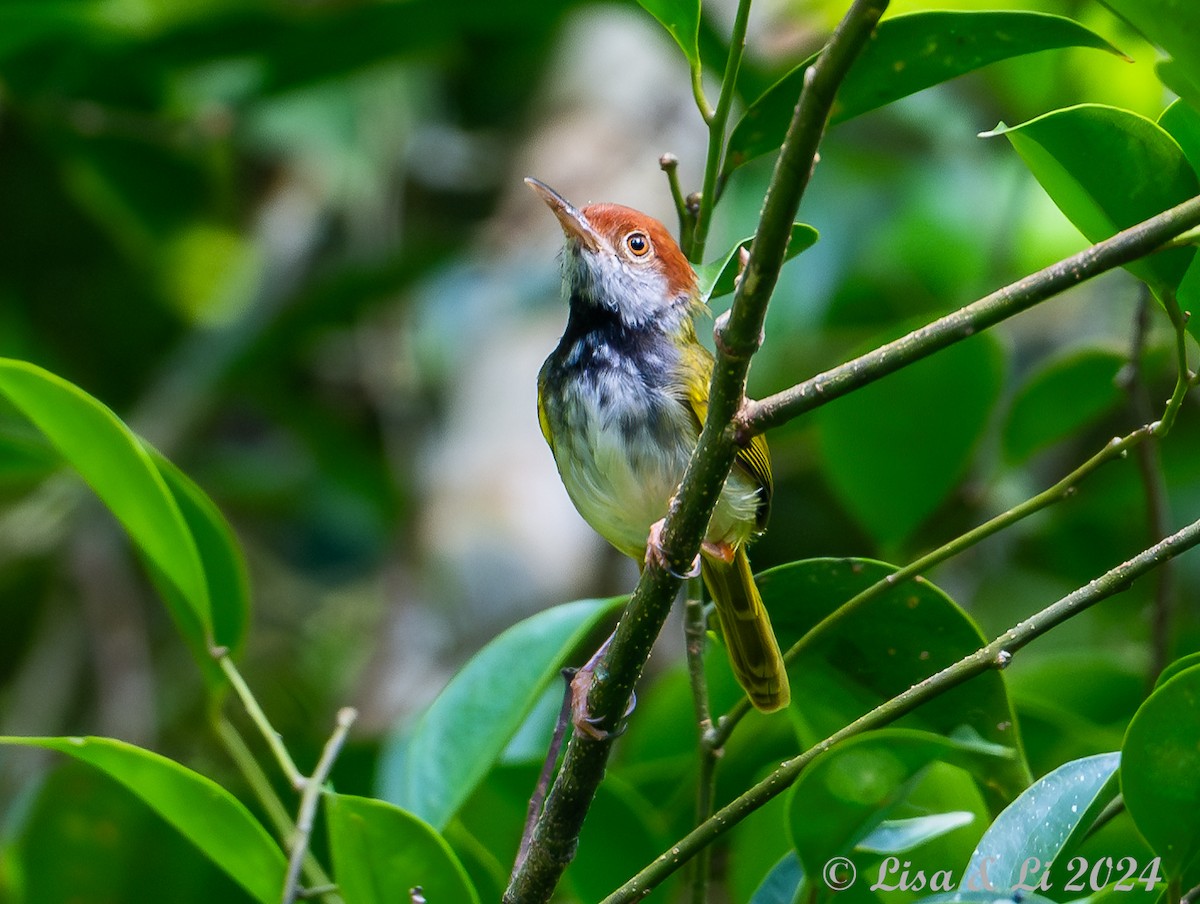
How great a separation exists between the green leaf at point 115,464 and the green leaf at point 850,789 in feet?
2.41

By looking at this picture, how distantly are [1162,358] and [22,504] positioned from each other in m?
3.56

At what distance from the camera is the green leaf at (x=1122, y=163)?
114 cm

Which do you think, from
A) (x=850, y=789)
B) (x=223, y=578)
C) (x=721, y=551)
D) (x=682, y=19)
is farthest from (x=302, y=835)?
(x=682, y=19)

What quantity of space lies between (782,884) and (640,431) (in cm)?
80

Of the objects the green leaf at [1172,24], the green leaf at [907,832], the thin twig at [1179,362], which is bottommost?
the green leaf at [907,832]

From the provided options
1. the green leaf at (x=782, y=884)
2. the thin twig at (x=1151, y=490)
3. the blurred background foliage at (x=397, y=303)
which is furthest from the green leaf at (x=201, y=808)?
the thin twig at (x=1151, y=490)

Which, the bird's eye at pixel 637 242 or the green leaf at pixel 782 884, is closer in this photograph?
the green leaf at pixel 782 884

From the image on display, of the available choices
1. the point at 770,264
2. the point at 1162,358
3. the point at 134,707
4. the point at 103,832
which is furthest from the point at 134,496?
the point at 134,707

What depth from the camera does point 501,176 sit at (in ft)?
16.0

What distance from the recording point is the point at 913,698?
3.76 feet

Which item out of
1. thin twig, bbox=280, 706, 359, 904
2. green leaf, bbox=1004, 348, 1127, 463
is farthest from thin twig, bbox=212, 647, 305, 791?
green leaf, bbox=1004, 348, 1127, 463

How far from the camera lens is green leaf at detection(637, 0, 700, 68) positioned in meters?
1.31

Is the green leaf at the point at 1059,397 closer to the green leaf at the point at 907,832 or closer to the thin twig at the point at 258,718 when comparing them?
the green leaf at the point at 907,832

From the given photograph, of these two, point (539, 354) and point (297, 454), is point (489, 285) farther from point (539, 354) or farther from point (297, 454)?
point (297, 454)
